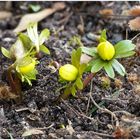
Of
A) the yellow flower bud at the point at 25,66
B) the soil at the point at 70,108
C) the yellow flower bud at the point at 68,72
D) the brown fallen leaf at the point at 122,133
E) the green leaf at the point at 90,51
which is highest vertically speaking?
the green leaf at the point at 90,51

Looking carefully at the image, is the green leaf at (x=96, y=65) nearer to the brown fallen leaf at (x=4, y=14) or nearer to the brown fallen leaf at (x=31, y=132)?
the brown fallen leaf at (x=31, y=132)

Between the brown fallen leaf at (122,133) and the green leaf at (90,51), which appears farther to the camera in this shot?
the green leaf at (90,51)

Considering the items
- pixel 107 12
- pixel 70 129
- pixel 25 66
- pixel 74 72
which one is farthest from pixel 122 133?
pixel 107 12

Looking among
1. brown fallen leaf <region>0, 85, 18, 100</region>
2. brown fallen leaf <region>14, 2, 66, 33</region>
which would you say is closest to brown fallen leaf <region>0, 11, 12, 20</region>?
brown fallen leaf <region>14, 2, 66, 33</region>

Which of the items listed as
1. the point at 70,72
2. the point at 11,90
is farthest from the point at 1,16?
the point at 70,72

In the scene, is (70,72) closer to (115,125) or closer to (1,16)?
(115,125)

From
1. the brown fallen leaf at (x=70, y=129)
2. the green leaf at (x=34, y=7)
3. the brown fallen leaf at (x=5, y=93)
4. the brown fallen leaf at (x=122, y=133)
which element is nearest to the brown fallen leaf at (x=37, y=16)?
the green leaf at (x=34, y=7)

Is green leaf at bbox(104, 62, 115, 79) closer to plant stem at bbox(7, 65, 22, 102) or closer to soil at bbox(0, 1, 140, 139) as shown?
soil at bbox(0, 1, 140, 139)

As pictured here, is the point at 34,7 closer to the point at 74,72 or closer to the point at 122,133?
the point at 74,72
